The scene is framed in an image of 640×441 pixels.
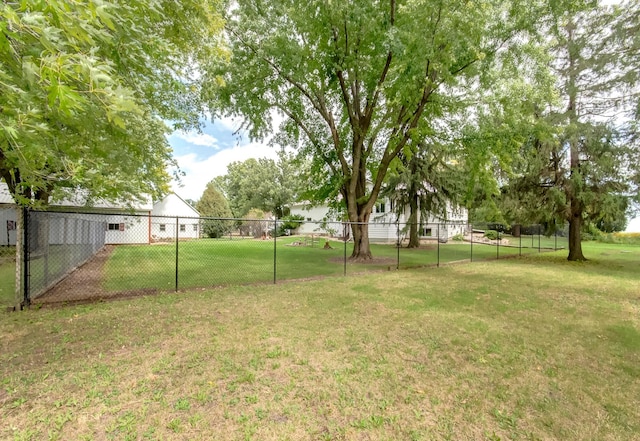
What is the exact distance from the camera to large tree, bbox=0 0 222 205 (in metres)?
1.70

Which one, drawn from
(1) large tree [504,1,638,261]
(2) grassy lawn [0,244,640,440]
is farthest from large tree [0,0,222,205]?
(1) large tree [504,1,638,261]

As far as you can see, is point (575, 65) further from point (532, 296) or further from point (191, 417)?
point (191, 417)

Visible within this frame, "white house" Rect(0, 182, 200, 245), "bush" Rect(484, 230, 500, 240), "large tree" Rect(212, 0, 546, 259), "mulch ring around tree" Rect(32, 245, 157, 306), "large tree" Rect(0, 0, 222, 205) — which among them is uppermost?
"large tree" Rect(212, 0, 546, 259)

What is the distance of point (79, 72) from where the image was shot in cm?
177

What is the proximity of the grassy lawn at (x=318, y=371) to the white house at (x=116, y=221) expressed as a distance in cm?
302

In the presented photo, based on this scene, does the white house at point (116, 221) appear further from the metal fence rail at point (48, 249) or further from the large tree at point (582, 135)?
the large tree at point (582, 135)

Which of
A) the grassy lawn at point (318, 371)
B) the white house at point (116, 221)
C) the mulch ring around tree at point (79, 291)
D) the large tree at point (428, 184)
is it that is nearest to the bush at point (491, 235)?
the large tree at point (428, 184)

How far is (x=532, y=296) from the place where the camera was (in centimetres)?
689

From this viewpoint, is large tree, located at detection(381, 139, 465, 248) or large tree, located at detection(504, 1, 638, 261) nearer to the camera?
large tree, located at detection(504, 1, 638, 261)

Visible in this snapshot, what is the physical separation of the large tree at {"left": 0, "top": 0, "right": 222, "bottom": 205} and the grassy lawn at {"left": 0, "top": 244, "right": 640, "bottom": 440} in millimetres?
2059

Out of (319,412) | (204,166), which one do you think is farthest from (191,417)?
(204,166)

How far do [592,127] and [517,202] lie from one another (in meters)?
3.98

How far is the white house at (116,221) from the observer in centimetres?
792

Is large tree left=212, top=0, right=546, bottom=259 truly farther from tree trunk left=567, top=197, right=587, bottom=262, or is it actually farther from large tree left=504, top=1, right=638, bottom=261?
tree trunk left=567, top=197, right=587, bottom=262
